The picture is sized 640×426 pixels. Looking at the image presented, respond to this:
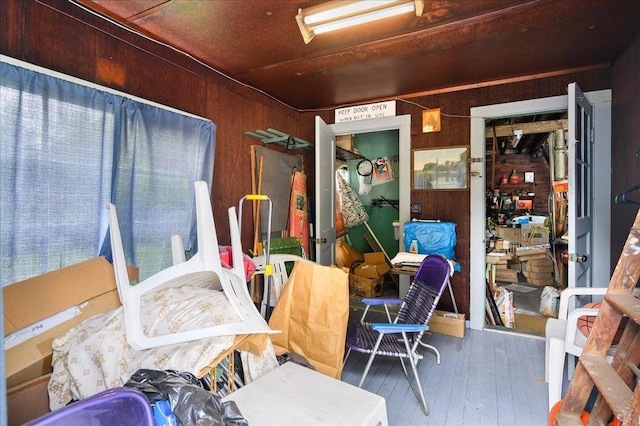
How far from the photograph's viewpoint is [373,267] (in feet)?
14.6

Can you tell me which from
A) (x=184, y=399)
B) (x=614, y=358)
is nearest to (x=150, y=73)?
(x=184, y=399)

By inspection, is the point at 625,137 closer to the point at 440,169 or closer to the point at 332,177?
the point at 440,169

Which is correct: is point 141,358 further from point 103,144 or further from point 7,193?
point 103,144

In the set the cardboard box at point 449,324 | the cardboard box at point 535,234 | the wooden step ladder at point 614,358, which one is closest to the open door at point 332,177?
the cardboard box at point 449,324

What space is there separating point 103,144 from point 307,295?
156 cm

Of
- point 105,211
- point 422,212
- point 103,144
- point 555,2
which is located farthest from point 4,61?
point 422,212

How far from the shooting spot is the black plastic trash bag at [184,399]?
2.99ft

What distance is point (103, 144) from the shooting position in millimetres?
1895

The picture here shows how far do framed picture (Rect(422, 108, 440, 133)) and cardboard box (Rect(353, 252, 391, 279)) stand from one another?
1.97 meters

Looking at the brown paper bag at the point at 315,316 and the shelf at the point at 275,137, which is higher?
the shelf at the point at 275,137

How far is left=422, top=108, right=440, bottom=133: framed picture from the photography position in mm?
3396

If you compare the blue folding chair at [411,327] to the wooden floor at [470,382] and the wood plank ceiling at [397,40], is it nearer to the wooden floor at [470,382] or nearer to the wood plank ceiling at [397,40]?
the wooden floor at [470,382]

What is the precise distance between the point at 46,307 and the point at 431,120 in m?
3.43

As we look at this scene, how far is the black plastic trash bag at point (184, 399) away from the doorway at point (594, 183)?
114 inches
